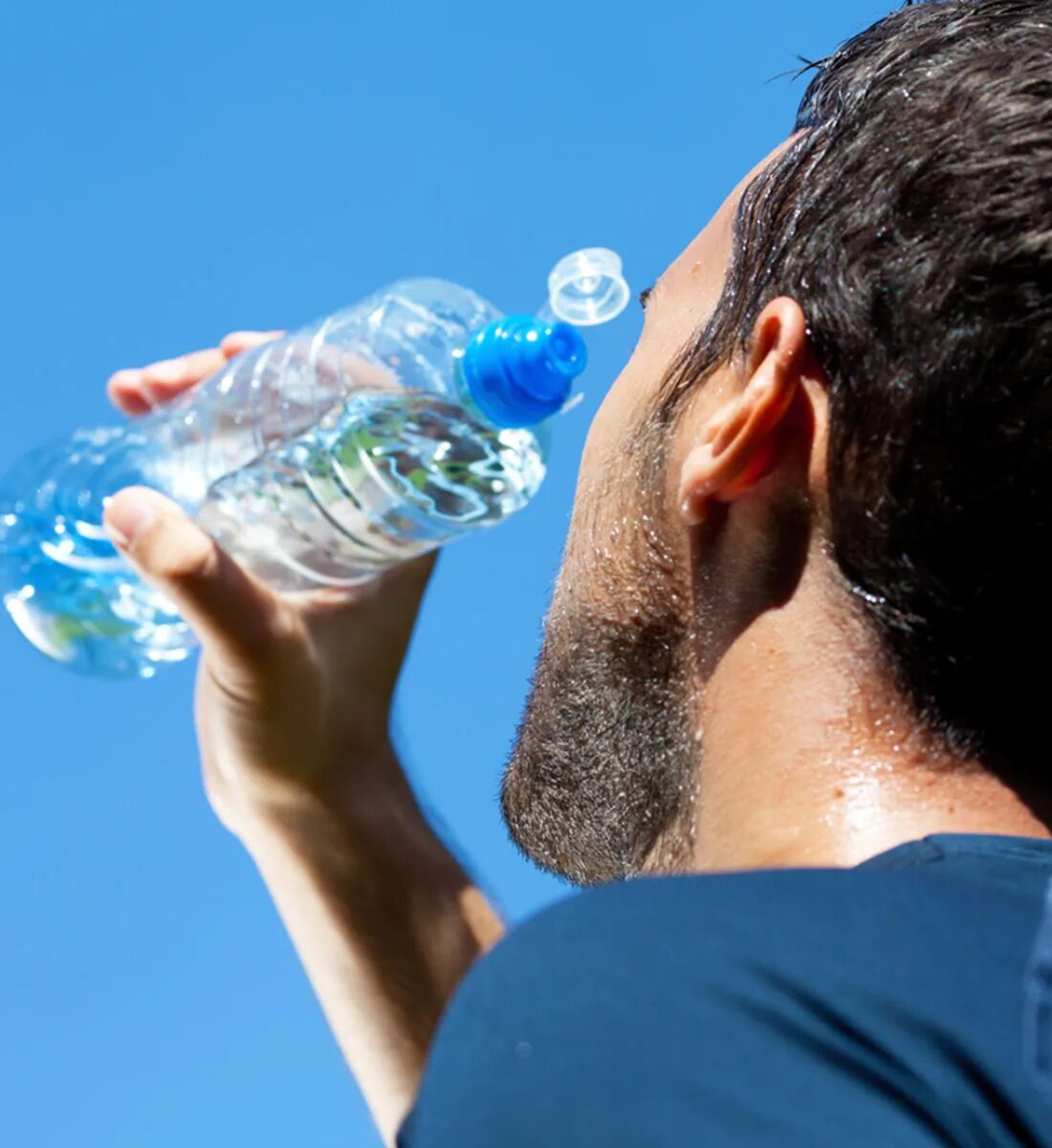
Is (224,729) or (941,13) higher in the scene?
(941,13)

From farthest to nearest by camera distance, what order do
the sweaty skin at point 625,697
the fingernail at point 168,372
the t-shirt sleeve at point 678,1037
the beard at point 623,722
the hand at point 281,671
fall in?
the fingernail at point 168,372
the beard at point 623,722
the hand at point 281,671
the sweaty skin at point 625,697
the t-shirt sleeve at point 678,1037

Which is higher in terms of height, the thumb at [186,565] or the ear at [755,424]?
the thumb at [186,565]

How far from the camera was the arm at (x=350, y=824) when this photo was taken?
8.00 ft

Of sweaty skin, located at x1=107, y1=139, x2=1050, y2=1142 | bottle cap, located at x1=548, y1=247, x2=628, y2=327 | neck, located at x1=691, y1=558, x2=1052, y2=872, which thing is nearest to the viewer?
neck, located at x1=691, y1=558, x2=1052, y2=872

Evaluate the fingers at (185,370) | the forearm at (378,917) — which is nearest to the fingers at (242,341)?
the fingers at (185,370)

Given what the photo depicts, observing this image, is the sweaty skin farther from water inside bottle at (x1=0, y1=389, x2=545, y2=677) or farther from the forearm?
water inside bottle at (x1=0, y1=389, x2=545, y2=677)

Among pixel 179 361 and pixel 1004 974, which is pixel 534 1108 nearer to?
pixel 1004 974

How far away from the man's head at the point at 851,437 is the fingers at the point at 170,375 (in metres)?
0.66

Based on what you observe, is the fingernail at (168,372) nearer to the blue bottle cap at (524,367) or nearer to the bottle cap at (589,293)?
the blue bottle cap at (524,367)

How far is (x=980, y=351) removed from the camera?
2137mm

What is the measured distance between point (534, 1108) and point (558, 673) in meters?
1.43

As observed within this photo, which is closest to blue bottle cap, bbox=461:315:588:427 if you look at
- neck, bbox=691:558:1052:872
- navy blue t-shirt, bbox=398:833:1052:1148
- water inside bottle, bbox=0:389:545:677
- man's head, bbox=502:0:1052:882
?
man's head, bbox=502:0:1052:882

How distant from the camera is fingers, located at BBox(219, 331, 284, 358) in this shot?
8.71ft

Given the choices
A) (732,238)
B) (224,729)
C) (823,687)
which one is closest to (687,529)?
(823,687)
